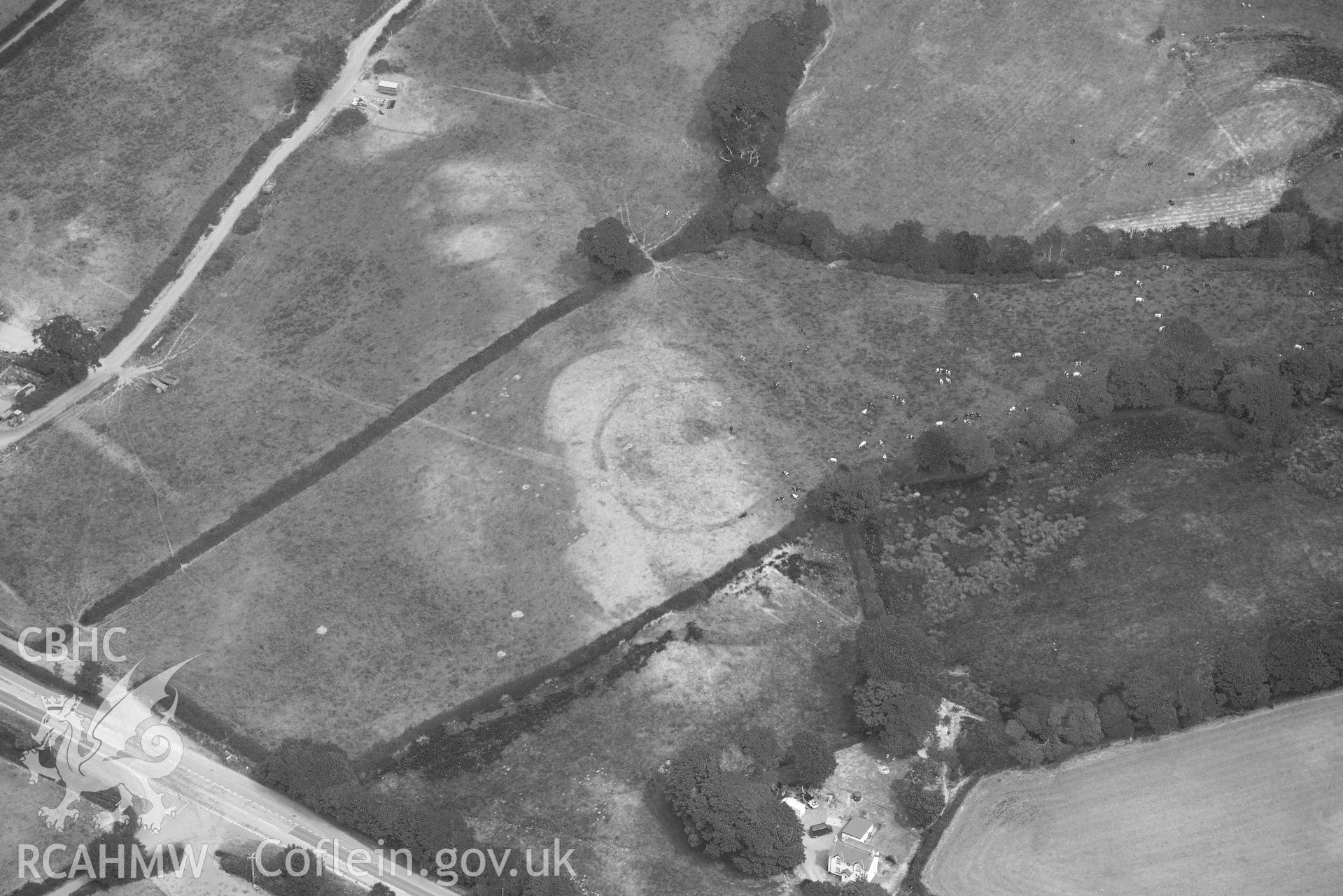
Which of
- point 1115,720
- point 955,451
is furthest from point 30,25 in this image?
point 1115,720

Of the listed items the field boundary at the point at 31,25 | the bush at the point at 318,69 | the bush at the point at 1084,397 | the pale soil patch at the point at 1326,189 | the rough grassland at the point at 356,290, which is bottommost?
the bush at the point at 1084,397

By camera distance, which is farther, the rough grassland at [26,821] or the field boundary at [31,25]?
the field boundary at [31,25]

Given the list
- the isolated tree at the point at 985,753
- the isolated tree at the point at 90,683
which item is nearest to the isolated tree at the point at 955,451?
the isolated tree at the point at 985,753

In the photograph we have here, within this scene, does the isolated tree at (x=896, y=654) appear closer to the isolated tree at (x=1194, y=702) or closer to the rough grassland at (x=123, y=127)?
the isolated tree at (x=1194, y=702)

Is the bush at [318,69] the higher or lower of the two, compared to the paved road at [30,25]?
lower

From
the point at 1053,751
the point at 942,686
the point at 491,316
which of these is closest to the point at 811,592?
the point at 942,686

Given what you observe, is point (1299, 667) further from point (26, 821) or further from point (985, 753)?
point (26, 821)

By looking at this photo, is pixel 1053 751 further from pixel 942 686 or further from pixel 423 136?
pixel 423 136
